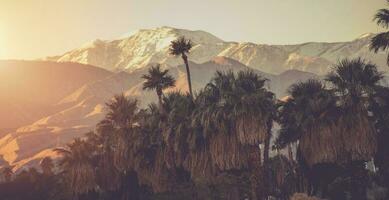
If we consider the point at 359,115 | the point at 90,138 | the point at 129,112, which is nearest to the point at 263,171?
the point at 359,115

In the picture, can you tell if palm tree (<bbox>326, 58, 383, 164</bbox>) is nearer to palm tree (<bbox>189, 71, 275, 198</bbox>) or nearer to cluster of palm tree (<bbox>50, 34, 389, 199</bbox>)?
cluster of palm tree (<bbox>50, 34, 389, 199</bbox>)

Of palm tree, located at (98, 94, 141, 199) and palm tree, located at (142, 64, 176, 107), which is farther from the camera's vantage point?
palm tree, located at (142, 64, 176, 107)

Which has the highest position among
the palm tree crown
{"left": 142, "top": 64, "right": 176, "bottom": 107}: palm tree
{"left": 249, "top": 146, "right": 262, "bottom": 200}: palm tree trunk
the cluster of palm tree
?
the palm tree crown

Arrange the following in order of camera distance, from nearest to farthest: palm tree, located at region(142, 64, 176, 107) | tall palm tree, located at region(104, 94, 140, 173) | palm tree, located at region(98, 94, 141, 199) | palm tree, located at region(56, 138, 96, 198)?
palm tree, located at region(98, 94, 141, 199), tall palm tree, located at region(104, 94, 140, 173), palm tree, located at region(56, 138, 96, 198), palm tree, located at region(142, 64, 176, 107)

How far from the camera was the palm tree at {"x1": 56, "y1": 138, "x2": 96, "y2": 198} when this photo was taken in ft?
148

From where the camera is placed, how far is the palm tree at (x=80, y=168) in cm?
4522

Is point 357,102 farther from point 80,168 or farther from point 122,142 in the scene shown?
point 80,168

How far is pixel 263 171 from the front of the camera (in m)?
34.3

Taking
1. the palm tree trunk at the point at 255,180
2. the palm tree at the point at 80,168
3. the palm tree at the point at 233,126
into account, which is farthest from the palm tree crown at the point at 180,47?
the palm tree trunk at the point at 255,180

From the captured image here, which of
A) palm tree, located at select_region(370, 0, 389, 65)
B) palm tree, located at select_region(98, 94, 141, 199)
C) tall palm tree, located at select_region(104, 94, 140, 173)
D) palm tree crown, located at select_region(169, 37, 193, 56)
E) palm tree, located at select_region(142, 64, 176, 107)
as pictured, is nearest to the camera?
palm tree, located at select_region(370, 0, 389, 65)

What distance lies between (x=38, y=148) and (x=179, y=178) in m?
157

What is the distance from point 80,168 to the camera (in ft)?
152

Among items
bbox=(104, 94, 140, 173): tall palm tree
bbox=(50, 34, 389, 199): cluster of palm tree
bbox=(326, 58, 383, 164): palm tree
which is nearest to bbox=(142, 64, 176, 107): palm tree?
bbox=(104, 94, 140, 173): tall palm tree

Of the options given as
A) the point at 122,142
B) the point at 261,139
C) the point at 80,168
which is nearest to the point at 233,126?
the point at 261,139
